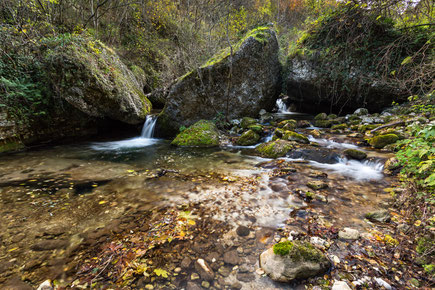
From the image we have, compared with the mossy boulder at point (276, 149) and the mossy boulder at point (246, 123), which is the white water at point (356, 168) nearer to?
the mossy boulder at point (276, 149)

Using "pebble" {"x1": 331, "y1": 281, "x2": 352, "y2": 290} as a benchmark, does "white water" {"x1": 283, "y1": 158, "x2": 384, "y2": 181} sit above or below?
above

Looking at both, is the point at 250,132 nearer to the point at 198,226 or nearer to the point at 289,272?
the point at 198,226

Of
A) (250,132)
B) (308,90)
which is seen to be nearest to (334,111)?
(308,90)

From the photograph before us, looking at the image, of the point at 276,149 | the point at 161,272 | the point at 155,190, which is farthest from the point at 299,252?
the point at 276,149

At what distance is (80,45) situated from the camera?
6594mm

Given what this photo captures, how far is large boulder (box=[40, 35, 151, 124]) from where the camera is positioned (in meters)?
6.19

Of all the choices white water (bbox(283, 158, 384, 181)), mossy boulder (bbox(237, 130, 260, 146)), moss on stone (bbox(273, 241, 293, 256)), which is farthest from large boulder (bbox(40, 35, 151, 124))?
moss on stone (bbox(273, 241, 293, 256))

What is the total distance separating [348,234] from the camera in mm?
2320

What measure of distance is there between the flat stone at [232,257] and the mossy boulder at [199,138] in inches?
214

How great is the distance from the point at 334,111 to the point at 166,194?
1165 cm

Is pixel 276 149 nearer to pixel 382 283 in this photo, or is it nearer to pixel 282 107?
pixel 382 283

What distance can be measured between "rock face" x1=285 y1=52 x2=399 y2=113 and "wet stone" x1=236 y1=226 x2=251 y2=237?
8.38 m

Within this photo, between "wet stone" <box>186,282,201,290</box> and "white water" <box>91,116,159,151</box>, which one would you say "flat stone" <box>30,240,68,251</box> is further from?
"white water" <box>91,116,159,151</box>

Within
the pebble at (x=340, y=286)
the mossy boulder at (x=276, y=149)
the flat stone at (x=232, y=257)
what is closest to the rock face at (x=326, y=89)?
the mossy boulder at (x=276, y=149)
